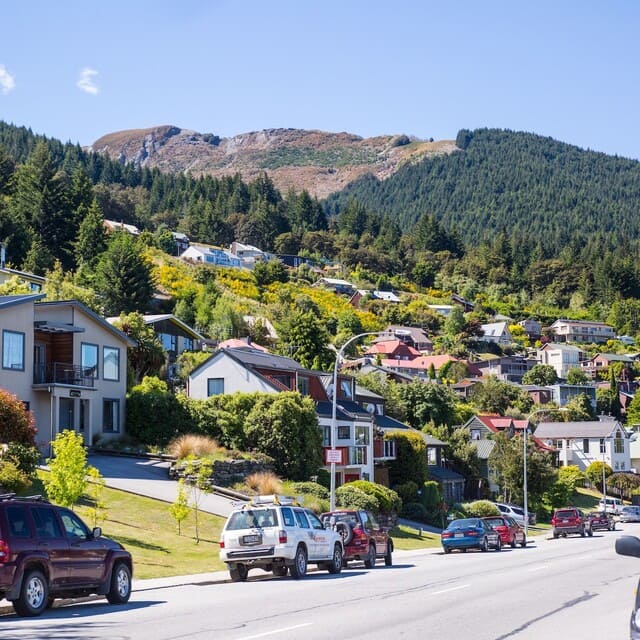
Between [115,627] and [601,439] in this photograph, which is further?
[601,439]

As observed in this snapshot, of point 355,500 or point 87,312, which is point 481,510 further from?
point 87,312

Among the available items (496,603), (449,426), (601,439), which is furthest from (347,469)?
(601,439)

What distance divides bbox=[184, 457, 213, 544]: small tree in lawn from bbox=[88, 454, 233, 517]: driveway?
1.21 ft

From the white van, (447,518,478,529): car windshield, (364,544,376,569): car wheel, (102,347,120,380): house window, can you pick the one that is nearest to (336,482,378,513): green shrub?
(447,518,478,529): car windshield

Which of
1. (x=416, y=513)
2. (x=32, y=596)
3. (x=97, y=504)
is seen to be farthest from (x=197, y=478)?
(x=416, y=513)

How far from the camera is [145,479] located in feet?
139

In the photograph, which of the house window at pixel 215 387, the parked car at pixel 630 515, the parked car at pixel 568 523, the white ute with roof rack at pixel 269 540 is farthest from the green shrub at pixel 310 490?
the parked car at pixel 630 515

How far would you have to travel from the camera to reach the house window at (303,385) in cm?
6175

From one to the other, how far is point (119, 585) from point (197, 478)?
1959 cm

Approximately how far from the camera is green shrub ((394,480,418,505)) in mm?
64000

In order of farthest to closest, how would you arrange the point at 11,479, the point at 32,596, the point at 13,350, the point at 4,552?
the point at 13,350 → the point at 11,479 → the point at 32,596 → the point at 4,552

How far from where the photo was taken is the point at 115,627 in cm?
1512

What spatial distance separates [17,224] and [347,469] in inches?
2959

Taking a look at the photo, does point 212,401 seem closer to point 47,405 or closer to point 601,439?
point 47,405
